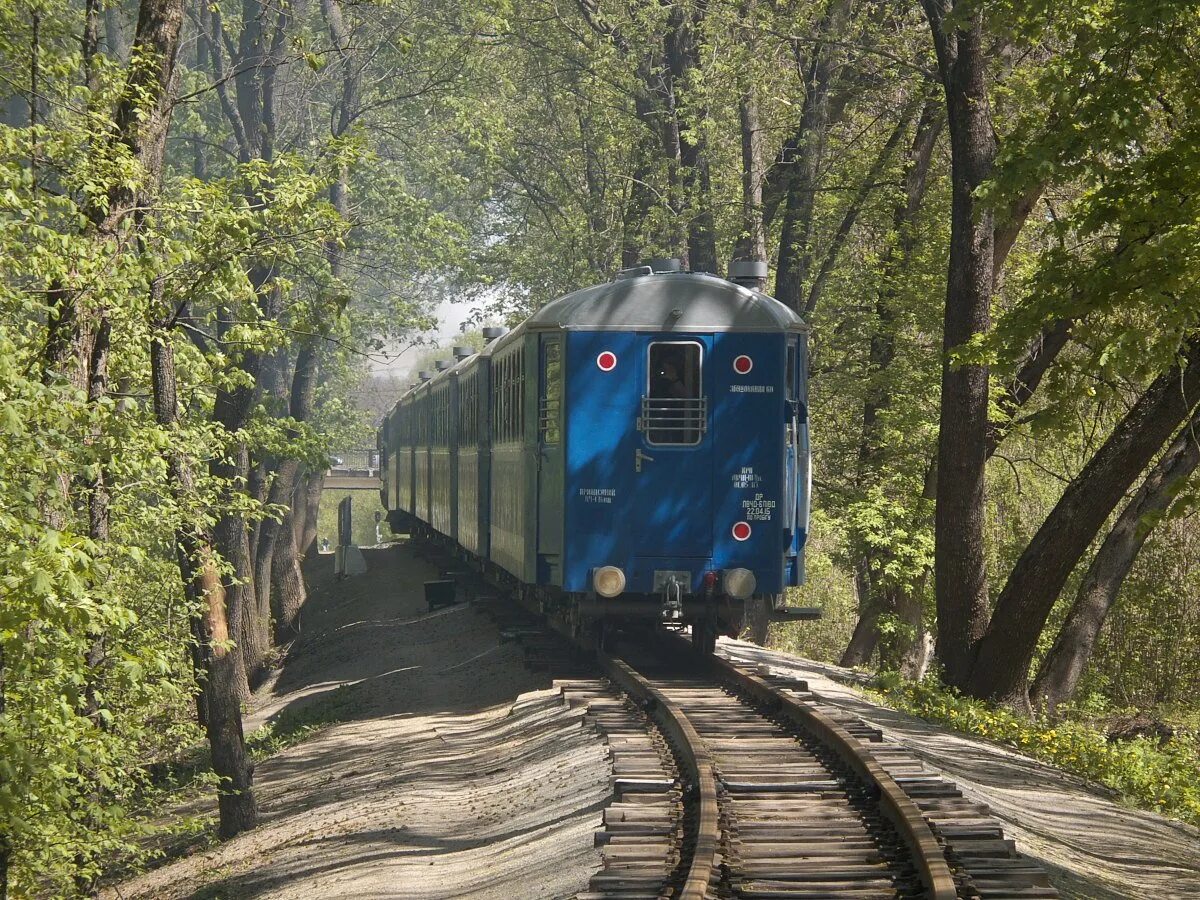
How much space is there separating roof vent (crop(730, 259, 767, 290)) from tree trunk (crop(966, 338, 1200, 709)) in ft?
12.4

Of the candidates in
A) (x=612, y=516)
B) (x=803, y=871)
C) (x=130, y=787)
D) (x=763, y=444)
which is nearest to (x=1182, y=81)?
(x=763, y=444)

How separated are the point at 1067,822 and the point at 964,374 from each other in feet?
24.3

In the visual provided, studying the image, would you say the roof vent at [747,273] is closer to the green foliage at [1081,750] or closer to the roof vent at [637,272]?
the roof vent at [637,272]

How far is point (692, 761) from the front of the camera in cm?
981

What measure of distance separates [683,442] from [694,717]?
3.24 m

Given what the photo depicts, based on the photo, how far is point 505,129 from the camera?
33875 mm

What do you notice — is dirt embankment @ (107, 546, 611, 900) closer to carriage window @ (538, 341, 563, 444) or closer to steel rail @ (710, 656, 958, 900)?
steel rail @ (710, 656, 958, 900)

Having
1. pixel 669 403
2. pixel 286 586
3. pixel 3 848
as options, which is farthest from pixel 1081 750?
pixel 286 586

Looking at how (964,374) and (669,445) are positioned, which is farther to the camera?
(964,374)

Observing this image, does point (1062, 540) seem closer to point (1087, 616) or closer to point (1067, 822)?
point (1087, 616)

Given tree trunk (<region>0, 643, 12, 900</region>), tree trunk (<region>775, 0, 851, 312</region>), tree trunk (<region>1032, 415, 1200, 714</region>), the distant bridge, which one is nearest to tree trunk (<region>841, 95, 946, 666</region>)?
tree trunk (<region>775, 0, 851, 312</region>)

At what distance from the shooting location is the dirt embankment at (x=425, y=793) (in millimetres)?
8672

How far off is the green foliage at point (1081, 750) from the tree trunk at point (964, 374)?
0.89m

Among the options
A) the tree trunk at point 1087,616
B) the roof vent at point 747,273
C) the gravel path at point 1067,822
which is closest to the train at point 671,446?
the roof vent at point 747,273
